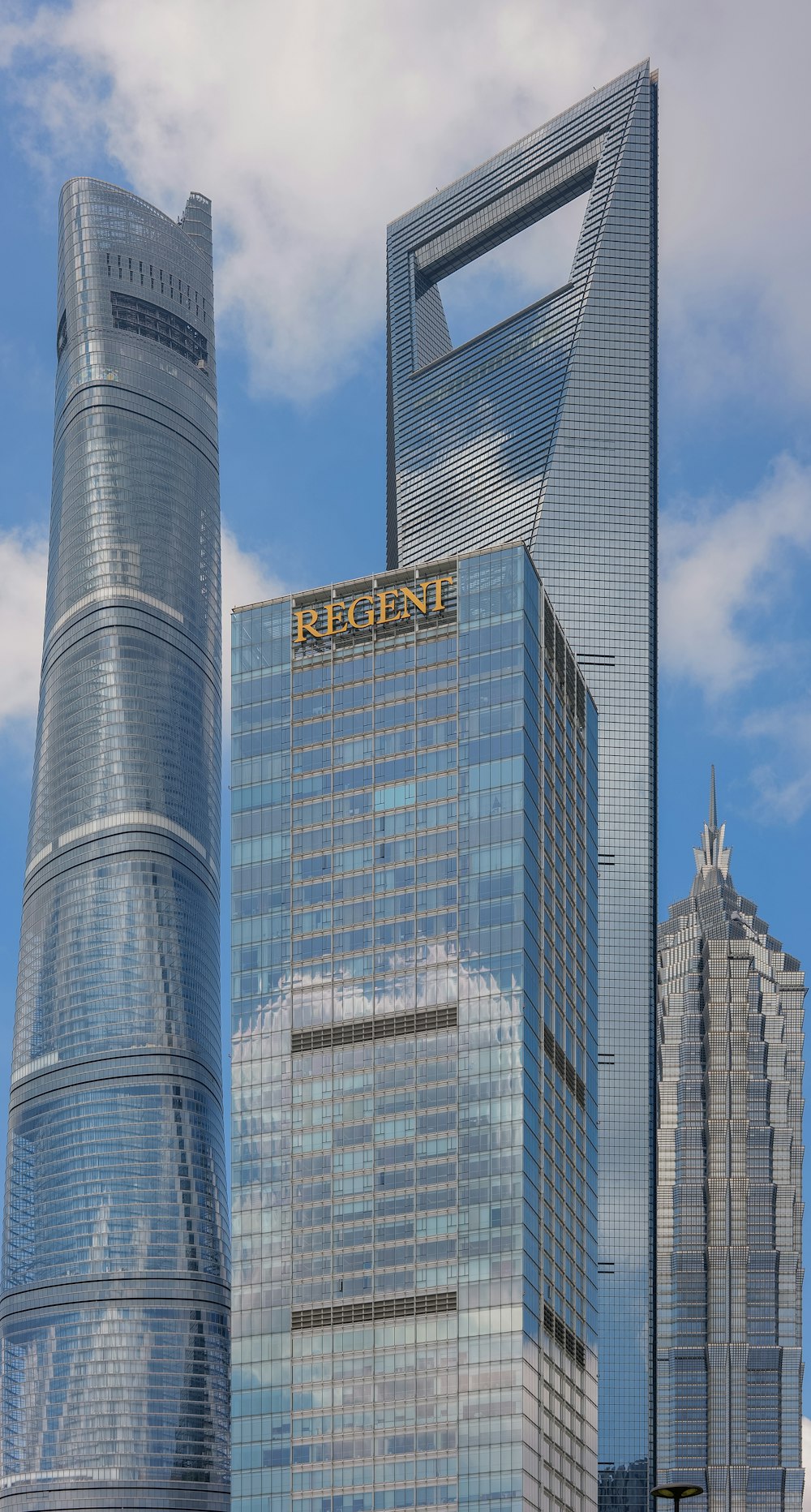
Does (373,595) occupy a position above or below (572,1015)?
above

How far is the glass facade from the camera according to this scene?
495ft

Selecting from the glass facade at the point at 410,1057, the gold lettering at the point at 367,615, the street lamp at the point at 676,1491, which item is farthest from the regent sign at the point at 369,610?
the street lamp at the point at 676,1491

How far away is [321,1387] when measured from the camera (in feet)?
501

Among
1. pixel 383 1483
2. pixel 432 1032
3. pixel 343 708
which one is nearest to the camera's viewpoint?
pixel 383 1483

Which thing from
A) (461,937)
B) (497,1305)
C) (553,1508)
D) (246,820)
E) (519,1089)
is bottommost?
(553,1508)

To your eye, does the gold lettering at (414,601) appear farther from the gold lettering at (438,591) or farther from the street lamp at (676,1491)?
the street lamp at (676,1491)

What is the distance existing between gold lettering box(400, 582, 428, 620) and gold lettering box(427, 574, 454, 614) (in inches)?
25.3

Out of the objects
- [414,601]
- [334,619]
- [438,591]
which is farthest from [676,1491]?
[334,619]

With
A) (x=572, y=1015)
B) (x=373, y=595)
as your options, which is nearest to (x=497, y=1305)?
(x=572, y=1015)

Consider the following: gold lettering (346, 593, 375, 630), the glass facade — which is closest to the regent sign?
gold lettering (346, 593, 375, 630)

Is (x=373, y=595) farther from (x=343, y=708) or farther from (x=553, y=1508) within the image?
(x=553, y=1508)

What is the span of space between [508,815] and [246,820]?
21.3 meters

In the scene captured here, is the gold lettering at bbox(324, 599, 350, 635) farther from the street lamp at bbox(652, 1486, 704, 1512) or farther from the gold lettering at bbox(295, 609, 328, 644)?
the street lamp at bbox(652, 1486, 704, 1512)

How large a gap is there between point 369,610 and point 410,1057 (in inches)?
1341
